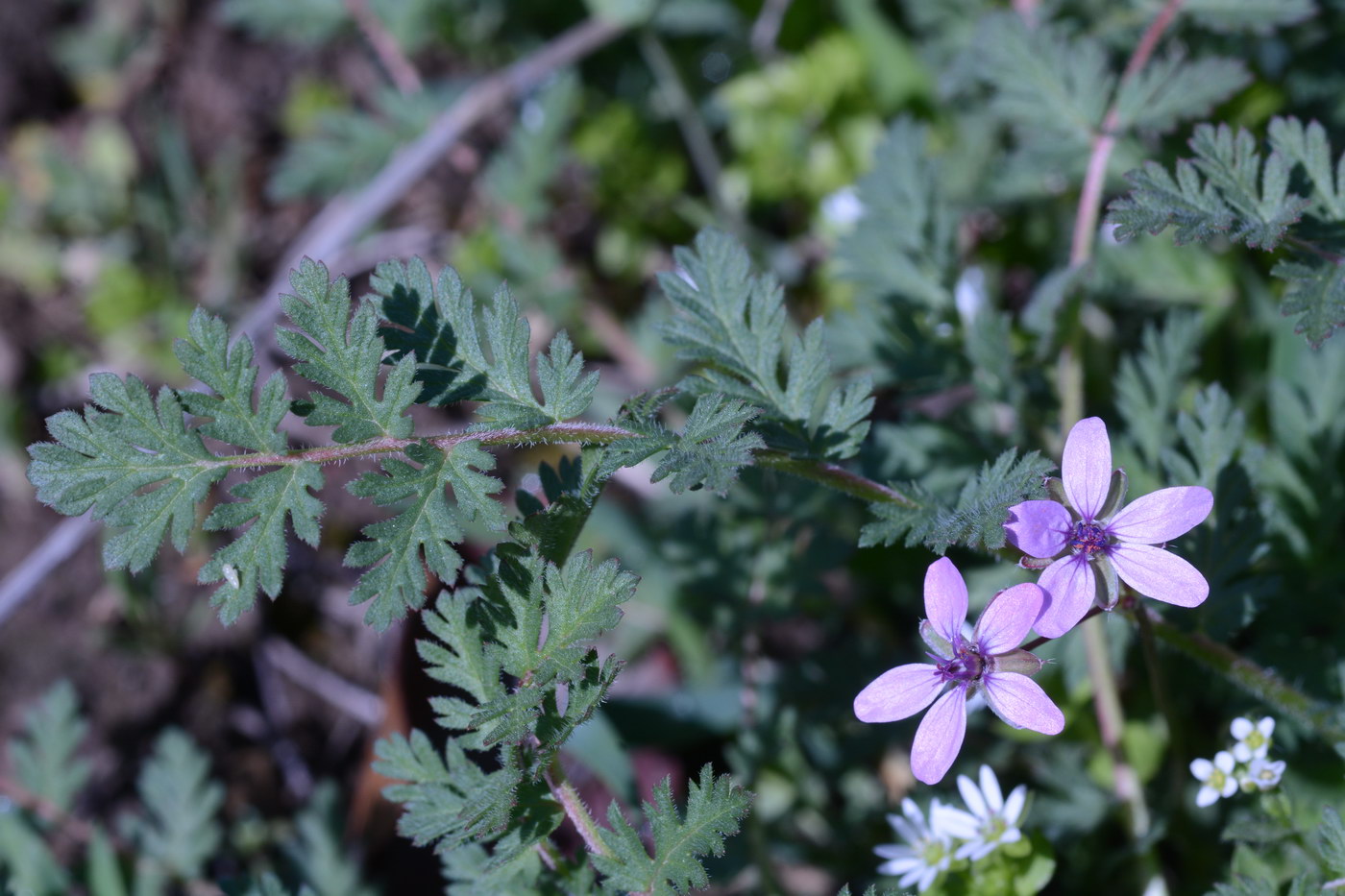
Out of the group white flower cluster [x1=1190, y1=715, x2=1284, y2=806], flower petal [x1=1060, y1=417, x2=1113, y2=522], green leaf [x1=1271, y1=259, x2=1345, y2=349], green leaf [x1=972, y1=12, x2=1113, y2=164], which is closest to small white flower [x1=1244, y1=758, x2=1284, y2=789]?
white flower cluster [x1=1190, y1=715, x2=1284, y2=806]

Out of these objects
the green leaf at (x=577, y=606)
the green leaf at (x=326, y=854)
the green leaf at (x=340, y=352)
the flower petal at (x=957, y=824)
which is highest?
the green leaf at (x=340, y=352)

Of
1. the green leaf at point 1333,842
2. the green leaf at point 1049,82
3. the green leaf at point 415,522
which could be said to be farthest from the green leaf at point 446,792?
the green leaf at point 1049,82

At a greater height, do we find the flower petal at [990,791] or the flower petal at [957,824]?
the flower petal at [957,824]

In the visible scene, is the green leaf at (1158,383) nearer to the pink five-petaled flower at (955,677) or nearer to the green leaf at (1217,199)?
the green leaf at (1217,199)

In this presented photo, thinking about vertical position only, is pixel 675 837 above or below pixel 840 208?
above

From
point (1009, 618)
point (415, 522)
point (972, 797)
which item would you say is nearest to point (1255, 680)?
point (972, 797)

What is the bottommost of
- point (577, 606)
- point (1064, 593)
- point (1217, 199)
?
point (1064, 593)

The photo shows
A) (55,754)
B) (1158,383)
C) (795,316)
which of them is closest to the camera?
(1158,383)

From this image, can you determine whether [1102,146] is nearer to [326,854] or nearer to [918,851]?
[918,851]
